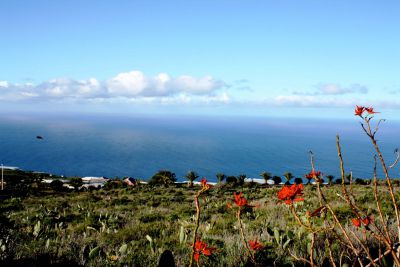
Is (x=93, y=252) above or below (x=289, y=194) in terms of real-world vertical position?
below

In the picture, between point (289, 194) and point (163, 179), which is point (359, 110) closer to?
point (289, 194)

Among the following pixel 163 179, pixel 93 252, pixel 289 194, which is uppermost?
pixel 289 194

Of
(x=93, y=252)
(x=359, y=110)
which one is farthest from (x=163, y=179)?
(x=359, y=110)

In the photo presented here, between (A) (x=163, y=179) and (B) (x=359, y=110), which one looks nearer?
(B) (x=359, y=110)

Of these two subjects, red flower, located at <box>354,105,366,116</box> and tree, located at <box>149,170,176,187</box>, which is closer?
red flower, located at <box>354,105,366,116</box>

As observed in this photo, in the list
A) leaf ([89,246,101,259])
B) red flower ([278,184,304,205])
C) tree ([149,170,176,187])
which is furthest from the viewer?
tree ([149,170,176,187])

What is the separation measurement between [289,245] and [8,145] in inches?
8991

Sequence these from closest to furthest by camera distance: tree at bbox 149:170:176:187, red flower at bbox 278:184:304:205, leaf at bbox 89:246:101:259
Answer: red flower at bbox 278:184:304:205
leaf at bbox 89:246:101:259
tree at bbox 149:170:176:187

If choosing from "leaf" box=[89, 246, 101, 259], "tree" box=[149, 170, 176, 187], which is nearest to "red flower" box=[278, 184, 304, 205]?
"leaf" box=[89, 246, 101, 259]

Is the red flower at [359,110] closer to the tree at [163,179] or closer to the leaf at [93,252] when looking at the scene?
the leaf at [93,252]

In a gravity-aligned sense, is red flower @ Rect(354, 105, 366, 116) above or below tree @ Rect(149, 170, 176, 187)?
above

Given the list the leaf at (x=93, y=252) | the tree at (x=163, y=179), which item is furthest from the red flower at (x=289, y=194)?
the tree at (x=163, y=179)

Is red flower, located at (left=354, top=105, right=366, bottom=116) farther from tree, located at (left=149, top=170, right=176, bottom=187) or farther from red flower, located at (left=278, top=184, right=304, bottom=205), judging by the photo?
tree, located at (left=149, top=170, right=176, bottom=187)

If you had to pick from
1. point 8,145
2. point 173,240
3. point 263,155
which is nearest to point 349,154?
point 263,155
